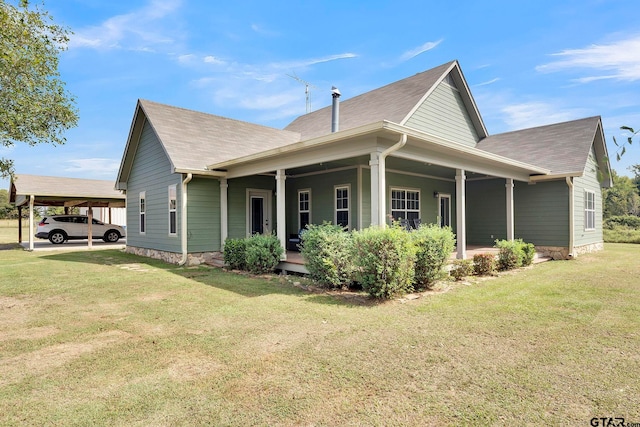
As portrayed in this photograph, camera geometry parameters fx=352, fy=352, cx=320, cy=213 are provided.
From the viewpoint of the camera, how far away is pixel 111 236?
809 inches

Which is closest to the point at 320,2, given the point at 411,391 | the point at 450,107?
the point at 450,107

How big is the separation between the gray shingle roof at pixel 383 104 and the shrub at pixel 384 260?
5.78 meters

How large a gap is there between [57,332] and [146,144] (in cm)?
957

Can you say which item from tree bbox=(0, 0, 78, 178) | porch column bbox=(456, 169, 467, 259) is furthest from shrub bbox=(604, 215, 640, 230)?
tree bbox=(0, 0, 78, 178)

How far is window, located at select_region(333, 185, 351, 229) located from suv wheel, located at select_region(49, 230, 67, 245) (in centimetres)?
1689

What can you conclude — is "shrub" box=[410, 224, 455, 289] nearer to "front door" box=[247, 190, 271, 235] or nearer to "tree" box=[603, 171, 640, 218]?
"front door" box=[247, 190, 271, 235]

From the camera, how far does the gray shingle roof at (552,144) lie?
38.5 feet

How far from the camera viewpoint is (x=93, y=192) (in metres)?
17.7

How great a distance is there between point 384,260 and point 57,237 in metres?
20.3

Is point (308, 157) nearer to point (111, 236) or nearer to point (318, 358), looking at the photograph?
point (318, 358)

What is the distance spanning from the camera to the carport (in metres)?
15.9

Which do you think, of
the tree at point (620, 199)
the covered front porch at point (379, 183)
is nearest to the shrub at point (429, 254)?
the covered front porch at point (379, 183)

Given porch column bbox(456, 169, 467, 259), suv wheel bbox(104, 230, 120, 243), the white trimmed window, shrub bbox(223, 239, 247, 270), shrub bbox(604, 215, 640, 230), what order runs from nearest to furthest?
porch column bbox(456, 169, 467, 259) < shrub bbox(223, 239, 247, 270) < the white trimmed window < suv wheel bbox(104, 230, 120, 243) < shrub bbox(604, 215, 640, 230)

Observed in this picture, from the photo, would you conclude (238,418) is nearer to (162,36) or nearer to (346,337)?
(346,337)
